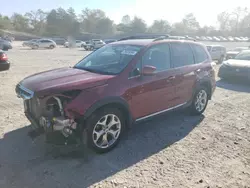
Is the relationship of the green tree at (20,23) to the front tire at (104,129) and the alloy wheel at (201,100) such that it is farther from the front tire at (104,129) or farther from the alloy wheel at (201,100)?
the front tire at (104,129)

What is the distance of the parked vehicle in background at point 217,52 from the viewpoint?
16.7 metres

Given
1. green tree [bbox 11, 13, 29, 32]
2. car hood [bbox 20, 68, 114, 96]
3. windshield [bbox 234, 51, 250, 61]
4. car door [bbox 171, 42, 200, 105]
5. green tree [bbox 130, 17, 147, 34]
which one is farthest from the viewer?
green tree [bbox 130, 17, 147, 34]

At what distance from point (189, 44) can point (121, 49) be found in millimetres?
1770

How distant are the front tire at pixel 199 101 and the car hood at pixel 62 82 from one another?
2.52 meters

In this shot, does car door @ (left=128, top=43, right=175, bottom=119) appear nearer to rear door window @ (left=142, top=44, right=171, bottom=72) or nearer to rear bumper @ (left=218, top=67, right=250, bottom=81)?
rear door window @ (left=142, top=44, right=171, bottom=72)

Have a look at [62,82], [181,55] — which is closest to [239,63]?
[181,55]

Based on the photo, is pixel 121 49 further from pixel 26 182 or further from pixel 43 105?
pixel 26 182

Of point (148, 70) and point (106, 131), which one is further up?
point (148, 70)

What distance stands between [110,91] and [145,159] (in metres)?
1.22

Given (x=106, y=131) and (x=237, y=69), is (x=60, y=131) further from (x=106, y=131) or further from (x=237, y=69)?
(x=237, y=69)

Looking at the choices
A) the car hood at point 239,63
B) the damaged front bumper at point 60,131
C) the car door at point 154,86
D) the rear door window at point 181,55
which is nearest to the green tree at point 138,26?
the car hood at point 239,63

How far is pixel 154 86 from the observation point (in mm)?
3934

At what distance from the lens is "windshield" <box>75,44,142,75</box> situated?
3762 mm

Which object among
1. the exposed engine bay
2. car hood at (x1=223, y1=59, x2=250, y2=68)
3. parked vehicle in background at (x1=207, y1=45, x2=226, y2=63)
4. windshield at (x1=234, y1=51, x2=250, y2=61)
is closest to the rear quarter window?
the exposed engine bay
